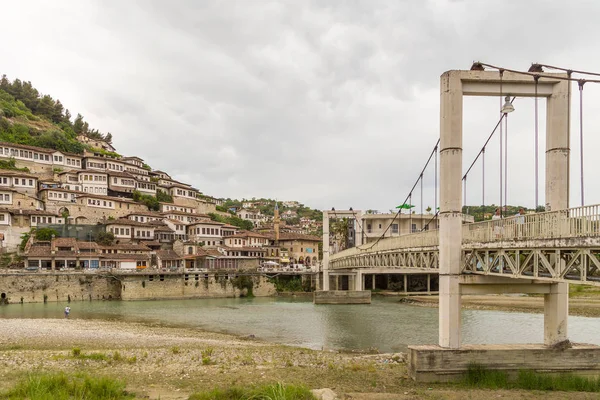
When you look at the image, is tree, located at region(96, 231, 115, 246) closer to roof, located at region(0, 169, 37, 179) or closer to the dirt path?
A: roof, located at region(0, 169, 37, 179)

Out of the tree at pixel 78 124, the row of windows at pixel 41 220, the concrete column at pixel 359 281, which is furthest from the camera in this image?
the tree at pixel 78 124

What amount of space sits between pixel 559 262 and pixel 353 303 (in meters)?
40.9

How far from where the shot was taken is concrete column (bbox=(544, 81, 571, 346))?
658 inches

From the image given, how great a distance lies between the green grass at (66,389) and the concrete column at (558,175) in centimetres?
1482

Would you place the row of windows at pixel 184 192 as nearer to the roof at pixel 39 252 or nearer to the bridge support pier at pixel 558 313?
the roof at pixel 39 252

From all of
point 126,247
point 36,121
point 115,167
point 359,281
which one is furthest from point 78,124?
point 359,281

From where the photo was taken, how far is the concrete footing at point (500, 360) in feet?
51.5

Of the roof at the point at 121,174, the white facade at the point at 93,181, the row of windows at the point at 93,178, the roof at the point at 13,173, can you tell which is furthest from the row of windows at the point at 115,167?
the roof at the point at 13,173

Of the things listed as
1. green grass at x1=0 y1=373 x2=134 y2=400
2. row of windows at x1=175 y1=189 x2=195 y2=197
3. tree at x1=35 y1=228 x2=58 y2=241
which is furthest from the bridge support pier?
row of windows at x1=175 y1=189 x2=195 y2=197

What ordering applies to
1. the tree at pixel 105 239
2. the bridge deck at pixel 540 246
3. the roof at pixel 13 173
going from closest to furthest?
1. the bridge deck at pixel 540 246
2. the tree at pixel 105 239
3. the roof at pixel 13 173

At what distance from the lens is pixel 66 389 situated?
12.8m

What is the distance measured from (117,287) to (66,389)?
46459mm

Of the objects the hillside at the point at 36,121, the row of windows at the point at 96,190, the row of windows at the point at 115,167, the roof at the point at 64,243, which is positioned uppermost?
the hillside at the point at 36,121

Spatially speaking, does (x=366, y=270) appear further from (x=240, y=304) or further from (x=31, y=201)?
(x=31, y=201)
